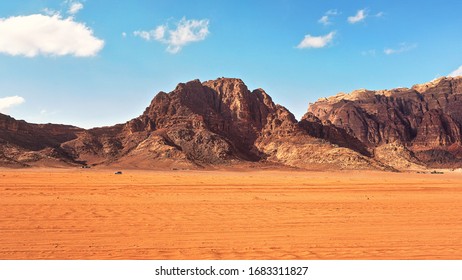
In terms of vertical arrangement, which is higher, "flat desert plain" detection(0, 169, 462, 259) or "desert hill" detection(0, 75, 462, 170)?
"desert hill" detection(0, 75, 462, 170)

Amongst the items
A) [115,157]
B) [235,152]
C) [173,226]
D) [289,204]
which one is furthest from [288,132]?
[173,226]

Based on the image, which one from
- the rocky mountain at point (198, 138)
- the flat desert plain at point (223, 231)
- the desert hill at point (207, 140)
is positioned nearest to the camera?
the flat desert plain at point (223, 231)

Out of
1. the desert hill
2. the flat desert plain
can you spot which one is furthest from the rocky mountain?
the flat desert plain

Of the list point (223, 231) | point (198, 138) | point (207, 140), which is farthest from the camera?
point (198, 138)

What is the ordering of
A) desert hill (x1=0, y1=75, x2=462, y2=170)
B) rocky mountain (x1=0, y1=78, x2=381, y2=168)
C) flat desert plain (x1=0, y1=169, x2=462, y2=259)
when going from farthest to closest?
rocky mountain (x1=0, y1=78, x2=381, y2=168) → desert hill (x1=0, y1=75, x2=462, y2=170) → flat desert plain (x1=0, y1=169, x2=462, y2=259)

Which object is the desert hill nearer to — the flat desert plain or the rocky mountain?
the rocky mountain

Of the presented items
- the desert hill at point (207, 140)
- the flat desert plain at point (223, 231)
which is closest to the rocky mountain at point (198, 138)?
the desert hill at point (207, 140)

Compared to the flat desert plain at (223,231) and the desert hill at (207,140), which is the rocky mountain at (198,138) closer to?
the desert hill at (207,140)

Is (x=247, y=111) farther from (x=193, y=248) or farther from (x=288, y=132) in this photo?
(x=193, y=248)

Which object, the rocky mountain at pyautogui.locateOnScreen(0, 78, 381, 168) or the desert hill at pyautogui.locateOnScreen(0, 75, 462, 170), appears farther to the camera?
the rocky mountain at pyautogui.locateOnScreen(0, 78, 381, 168)

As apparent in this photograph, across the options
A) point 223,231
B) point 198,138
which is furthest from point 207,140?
point 223,231

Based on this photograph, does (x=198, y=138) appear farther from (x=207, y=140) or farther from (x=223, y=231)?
(x=223, y=231)

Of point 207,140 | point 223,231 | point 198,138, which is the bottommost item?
point 223,231

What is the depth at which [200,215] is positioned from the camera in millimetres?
15781
